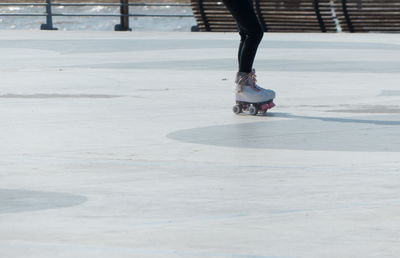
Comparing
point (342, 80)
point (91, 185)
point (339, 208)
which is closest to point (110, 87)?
point (342, 80)

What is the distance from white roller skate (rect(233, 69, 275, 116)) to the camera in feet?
30.3

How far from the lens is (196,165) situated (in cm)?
646

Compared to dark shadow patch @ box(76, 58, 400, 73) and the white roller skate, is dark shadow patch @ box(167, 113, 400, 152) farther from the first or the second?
dark shadow patch @ box(76, 58, 400, 73)

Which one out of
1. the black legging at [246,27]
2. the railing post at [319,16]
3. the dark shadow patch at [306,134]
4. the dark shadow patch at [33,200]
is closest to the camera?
the dark shadow patch at [33,200]

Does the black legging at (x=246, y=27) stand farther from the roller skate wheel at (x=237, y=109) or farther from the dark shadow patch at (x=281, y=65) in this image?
the dark shadow patch at (x=281, y=65)

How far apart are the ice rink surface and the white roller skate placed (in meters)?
0.13

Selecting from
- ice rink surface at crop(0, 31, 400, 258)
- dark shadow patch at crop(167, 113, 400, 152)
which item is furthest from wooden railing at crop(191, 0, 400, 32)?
dark shadow patch at crop(167, 113, 400, 152)

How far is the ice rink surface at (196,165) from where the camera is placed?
14.7 ft

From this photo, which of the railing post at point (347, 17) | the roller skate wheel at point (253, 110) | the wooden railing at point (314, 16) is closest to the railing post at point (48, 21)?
the wooden railing at point (314, 16)

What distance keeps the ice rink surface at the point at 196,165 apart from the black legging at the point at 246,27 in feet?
1.46

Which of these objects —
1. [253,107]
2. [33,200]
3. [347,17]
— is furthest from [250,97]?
[347,17]

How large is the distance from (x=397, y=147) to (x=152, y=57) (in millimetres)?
9501

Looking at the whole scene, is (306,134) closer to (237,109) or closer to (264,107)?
(264,107)

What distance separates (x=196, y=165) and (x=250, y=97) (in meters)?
2.88
